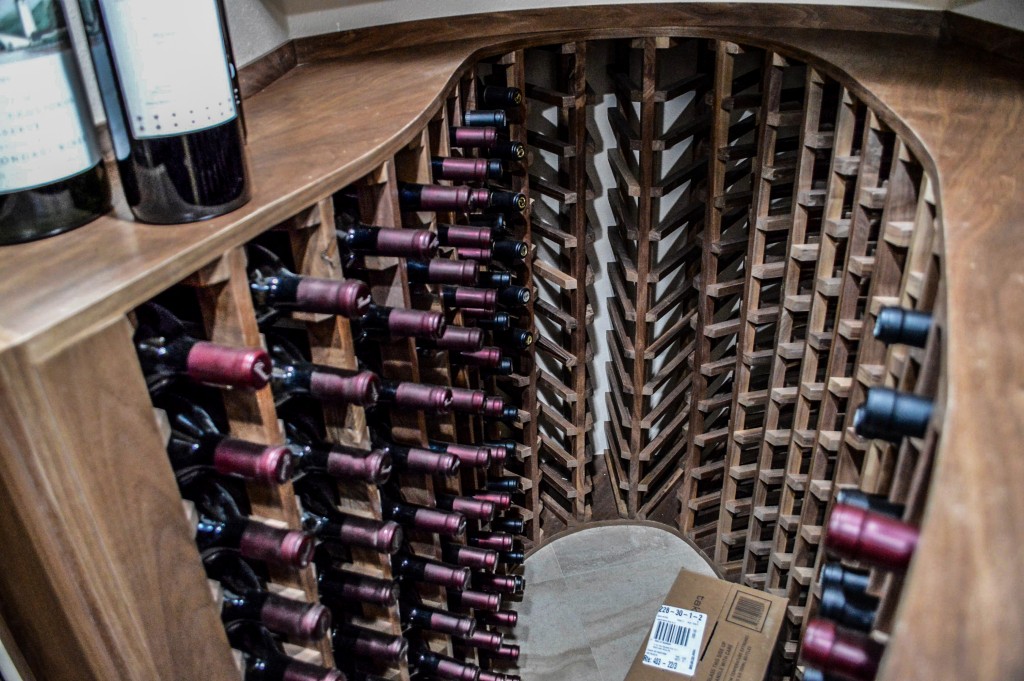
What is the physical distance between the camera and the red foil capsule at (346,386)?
950 mm

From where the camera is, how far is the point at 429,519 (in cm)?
132

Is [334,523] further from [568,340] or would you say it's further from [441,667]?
[568,340]

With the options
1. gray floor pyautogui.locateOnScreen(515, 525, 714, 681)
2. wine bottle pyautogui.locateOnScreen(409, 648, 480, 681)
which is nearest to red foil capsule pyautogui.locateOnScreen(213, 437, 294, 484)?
wine bottle pyautogui.locateOnScreen(409, 648, 480, 681)

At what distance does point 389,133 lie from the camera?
1.18 m

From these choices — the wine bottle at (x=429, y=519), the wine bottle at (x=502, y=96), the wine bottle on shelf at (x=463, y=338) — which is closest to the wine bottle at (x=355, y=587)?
the wine bottle at (x=429, y=519)

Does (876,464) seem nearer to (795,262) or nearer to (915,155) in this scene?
(915,155)

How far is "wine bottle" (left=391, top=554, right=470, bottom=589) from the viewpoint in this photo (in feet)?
4.60

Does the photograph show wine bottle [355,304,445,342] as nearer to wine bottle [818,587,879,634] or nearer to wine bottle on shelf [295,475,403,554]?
wine bottle on shelf [295,475,403,554]

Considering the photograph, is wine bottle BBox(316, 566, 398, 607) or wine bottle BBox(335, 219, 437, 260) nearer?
wine bottle BBox(335, 219, 437, 260)

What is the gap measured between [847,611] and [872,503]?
0.41ft

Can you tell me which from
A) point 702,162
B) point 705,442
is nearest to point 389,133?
point 702,162

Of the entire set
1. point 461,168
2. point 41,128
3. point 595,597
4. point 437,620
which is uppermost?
point 41,128

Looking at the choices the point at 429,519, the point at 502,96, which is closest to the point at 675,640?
the point at 429,519

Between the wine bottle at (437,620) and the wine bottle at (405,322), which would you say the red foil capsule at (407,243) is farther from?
the wine bottle at (437,620)
